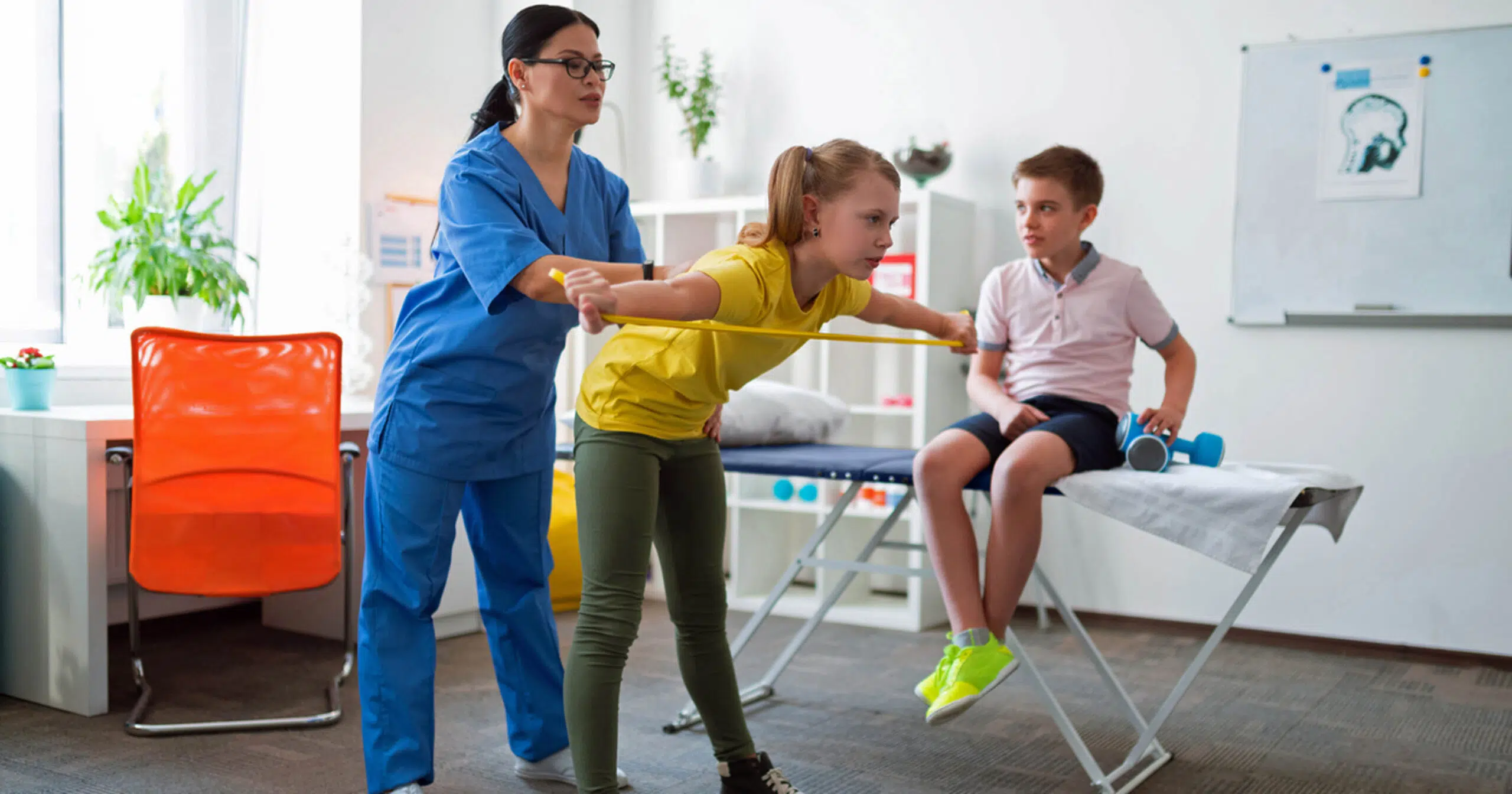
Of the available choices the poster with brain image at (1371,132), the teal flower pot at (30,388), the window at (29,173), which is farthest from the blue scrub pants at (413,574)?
the poster with brain image at (1371,132)

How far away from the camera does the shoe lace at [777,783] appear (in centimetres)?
204

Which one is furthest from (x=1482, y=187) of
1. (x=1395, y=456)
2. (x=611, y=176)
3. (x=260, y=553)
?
(x=260, y=553)

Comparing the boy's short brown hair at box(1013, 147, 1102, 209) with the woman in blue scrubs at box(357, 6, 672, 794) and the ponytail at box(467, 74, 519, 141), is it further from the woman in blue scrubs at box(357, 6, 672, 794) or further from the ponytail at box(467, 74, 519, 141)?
the ponytail at box(467, 74, 519, 141)

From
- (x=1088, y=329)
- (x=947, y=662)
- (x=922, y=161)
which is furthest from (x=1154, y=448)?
(x=922, y=161)

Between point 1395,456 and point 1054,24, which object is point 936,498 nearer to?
point 1395,456

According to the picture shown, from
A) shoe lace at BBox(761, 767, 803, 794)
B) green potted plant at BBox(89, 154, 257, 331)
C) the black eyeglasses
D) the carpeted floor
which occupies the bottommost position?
the carpeted floor

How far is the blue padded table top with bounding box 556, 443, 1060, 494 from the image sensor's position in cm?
243

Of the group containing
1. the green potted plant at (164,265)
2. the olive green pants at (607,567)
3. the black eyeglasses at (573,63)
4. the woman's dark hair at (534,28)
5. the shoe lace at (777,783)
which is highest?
the woman's dark hair at (534,28)

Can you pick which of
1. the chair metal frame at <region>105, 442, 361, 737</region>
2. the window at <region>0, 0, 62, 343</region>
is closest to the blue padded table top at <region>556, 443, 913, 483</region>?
the chair metal frame at <region>105, 442, 361, 737</region>

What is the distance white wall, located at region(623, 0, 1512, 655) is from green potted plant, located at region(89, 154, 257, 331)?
1.84m

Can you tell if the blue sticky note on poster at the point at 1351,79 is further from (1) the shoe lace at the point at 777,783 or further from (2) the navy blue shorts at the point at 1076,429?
(1) the shoe lace at the point at 777,783

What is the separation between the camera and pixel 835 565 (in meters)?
2.58

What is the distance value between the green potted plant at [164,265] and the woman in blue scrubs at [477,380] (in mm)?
1521

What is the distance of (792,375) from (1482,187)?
208cm
